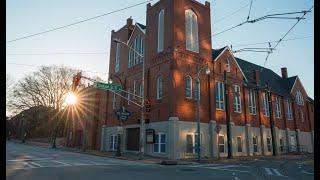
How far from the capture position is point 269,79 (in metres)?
47.1

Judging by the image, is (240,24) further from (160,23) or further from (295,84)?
(295,84)

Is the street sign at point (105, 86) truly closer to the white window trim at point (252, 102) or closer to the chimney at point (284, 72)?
the white window trim at point (252, 102)

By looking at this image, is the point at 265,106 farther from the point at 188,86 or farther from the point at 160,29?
the point at 160,29

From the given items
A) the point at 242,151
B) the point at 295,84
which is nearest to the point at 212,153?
the point at 242,151

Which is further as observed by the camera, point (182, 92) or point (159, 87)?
point (159, 87)

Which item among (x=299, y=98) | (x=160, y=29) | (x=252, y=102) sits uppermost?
(x=160, y=29)

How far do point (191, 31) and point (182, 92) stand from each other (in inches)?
299

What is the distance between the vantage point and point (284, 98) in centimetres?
4456

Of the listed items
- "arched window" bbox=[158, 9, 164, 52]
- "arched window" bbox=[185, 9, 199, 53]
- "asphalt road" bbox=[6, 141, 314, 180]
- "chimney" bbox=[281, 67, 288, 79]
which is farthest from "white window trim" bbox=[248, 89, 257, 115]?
"asphalt road" bbox=[6, 141, 314, 180]

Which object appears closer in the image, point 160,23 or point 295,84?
point 160,23

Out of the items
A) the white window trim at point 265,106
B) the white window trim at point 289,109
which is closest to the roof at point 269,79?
the white window trim at point 289,109

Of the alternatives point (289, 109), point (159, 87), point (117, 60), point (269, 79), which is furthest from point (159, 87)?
point (289, 109)

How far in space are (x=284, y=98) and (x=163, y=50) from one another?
A: 24905mm

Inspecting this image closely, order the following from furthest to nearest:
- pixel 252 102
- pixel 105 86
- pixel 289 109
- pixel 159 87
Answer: pixel 289 109 → pixel 252 102 → pixel 159 87 → pixel 105 86
